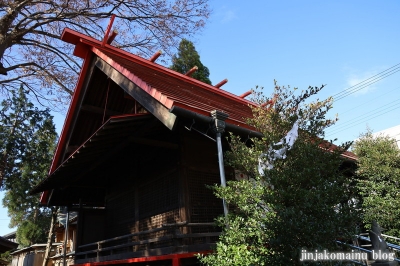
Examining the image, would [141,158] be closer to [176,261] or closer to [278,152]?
[176,261]

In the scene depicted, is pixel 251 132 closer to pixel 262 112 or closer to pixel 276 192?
pixel 262 112

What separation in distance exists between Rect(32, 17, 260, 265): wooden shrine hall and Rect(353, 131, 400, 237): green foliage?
3737 mm

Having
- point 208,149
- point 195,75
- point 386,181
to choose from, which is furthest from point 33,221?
point 386,181

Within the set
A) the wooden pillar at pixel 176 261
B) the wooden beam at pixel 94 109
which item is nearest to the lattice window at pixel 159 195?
the wooden pillar at pixel 176 261

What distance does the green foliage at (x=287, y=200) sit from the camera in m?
3.49

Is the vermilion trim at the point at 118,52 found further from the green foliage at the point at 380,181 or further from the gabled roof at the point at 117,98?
the green foliage at the point at 380,181

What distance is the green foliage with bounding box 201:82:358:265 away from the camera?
11.5ft

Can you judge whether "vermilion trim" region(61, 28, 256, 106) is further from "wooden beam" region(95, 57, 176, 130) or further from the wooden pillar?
the wooden pillar

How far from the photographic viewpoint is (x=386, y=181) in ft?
25.5

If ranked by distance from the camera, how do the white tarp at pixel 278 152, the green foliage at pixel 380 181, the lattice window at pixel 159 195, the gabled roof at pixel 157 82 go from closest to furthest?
the white tarp at pixel 278 152, the gabled roof at pixel 157 82, the lattice window at pixel 159 195, the green foliage at pixel 380 181

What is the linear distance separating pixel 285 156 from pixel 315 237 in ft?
3.81

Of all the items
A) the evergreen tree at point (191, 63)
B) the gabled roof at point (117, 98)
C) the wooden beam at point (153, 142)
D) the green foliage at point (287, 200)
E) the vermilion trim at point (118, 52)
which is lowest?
the green foliage at point (287, 200)

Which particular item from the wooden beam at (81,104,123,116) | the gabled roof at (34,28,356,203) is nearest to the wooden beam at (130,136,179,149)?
the gabled roof at (34,28,356,203)

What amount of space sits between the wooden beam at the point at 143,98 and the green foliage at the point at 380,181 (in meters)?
4.99
